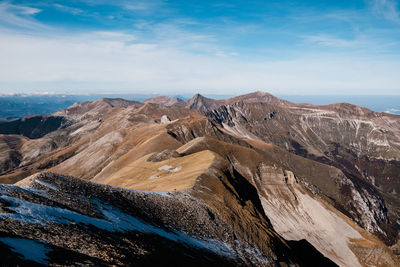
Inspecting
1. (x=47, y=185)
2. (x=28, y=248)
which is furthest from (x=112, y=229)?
(x=47, y=185)

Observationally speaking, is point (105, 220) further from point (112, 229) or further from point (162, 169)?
point (162, 169)

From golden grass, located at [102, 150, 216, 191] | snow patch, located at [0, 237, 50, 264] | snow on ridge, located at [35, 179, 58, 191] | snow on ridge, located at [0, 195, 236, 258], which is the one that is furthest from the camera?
golden grass, located at [102, 150, 216, 191]

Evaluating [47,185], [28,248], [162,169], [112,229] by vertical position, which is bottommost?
[162,169]

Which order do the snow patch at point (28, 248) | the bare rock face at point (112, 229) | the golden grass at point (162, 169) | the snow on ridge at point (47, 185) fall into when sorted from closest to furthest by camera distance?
1. the snow patch at point (28, 248)
2. the bare rock face at point (112, 229)
3. the snow on ridge at point (47, 185)
4. the golden grass at point (162, 169)

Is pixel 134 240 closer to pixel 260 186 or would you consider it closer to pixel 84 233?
pixel 84 233

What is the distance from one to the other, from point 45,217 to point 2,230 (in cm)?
470

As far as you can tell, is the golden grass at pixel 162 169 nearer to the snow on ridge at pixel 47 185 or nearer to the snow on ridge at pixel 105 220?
the snow on ridge at pixel 105 220

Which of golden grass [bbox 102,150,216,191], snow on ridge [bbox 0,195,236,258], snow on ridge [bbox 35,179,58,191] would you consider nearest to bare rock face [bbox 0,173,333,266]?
snow on ridge [bbox 0,195,236,258]

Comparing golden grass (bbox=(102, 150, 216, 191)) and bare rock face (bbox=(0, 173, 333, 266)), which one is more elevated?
bare rock face (bbox=(0, 173, 333, 266))

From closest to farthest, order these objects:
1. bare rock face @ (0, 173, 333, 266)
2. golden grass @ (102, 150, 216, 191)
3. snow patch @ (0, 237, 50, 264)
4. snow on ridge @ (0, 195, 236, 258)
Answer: snow patch @ (0, 237, 50, 264) < bare rock face @ (0, 173, 333, 266) < snow on ridge @ (0, 195, 236, 258) < golden grass @ (102, 150, 216, 191)

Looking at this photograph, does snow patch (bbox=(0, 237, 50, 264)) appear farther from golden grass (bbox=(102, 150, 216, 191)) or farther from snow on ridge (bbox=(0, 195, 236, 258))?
golden grass (bbox=(102, 150, 216, 191))

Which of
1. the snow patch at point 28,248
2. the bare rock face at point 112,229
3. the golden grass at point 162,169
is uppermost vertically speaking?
the snow patch at point 28,248

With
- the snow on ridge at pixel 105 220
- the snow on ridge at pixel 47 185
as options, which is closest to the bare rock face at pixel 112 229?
the snow on ridge at pixel 105 220

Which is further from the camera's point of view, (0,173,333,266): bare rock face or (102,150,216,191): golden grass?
(102,150,216,191): golden grass
